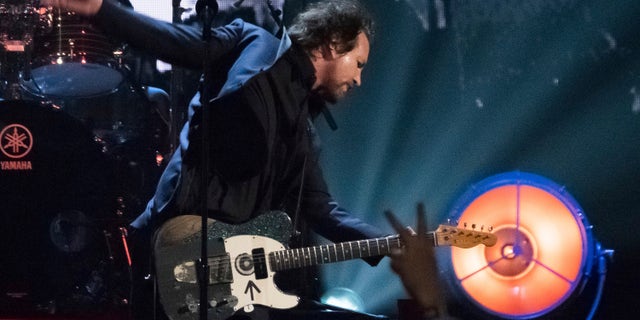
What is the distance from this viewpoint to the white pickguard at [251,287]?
269 cm

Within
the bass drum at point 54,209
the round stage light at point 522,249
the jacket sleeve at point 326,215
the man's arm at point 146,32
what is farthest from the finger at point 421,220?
the bass drum at point 54,209

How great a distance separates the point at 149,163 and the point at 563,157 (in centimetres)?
248

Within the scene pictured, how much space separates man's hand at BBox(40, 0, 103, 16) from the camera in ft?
6.40

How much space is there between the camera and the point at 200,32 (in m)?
2.43

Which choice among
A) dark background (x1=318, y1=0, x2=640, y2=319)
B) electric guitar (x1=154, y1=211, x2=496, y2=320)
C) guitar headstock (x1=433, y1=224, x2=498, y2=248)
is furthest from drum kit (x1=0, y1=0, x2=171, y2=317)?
guitar headstock (x1=433, y1=224, x2=498, y2=248)

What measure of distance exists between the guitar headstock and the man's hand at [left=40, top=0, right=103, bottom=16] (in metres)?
1.72

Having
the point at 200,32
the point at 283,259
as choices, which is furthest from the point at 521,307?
the point at 200,32

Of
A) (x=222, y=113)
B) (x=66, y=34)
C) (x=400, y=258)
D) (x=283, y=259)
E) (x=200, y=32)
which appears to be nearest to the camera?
(x=400, y=258)

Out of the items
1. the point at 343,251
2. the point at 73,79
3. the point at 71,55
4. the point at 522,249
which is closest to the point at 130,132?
the point at 73,79

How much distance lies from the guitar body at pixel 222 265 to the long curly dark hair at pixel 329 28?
2.27 feet

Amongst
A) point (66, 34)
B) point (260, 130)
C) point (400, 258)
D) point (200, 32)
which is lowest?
point (400, 258)

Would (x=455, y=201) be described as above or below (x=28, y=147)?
below

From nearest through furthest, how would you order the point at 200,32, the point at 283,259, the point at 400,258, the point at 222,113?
1. the point at 400,258
2. the point at 200,32
3. the point at 222,113
4. the point at 283,259

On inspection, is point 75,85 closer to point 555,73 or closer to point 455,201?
point 455,201
